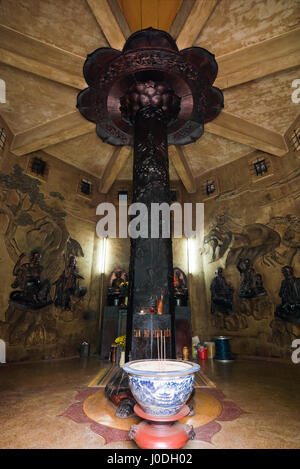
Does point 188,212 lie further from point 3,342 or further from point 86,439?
point 86,439

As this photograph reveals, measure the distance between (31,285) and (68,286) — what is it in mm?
1387

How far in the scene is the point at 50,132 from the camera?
770 cm

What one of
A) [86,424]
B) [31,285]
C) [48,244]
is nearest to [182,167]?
[48,244]

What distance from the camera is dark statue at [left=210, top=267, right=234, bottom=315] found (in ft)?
28.3

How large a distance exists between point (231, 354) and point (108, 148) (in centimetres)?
910

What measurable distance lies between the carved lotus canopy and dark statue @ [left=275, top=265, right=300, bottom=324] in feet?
17.3

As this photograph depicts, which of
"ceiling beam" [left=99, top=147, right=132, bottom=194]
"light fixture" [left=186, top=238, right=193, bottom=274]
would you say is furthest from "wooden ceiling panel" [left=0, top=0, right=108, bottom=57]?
"light fixture" [left=186, top=238, right=193, bottom=274]

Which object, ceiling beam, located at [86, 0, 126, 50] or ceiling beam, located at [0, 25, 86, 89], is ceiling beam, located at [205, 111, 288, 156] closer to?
ceiling beam, located at [86, 0, 126, 50]

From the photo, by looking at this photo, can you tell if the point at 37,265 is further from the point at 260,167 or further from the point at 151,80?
the point at 260,167

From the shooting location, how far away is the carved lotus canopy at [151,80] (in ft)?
16.8

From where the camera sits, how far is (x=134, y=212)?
166 inches

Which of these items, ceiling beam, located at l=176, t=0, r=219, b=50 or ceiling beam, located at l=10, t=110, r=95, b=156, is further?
ceiling beam, located at l=10, t=110, r=95, b=156

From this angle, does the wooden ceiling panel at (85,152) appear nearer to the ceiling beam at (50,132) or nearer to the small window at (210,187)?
the ceiling beam at (50,132)


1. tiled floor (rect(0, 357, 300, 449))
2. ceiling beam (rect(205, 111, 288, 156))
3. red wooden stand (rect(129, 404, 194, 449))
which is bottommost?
tiled floor (rect(0, 357, 300, 449))
